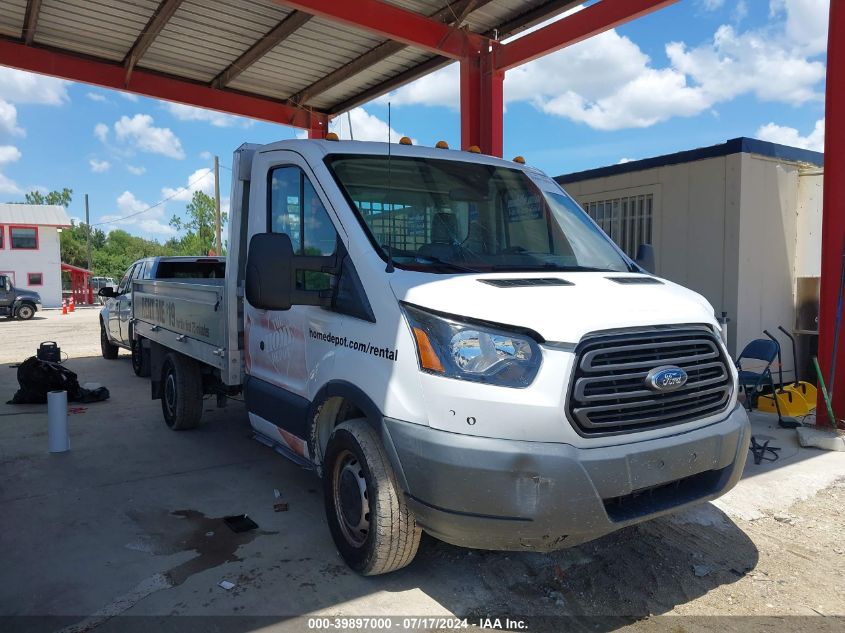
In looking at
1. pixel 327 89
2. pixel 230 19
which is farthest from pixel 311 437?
pixel 327 89

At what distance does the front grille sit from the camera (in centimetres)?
271

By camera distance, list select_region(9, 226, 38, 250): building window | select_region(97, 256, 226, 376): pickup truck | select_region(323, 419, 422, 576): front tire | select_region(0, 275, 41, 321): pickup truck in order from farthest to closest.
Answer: select_region(9, 226, 38, 250): building window
select_region(0, 275, 41, 321): pickup truck
select_region(97, 256, 226, 376): pickup truck
select_region(323, 419, 422, 576): front tire

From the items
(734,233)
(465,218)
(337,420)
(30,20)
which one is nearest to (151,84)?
(30,20)

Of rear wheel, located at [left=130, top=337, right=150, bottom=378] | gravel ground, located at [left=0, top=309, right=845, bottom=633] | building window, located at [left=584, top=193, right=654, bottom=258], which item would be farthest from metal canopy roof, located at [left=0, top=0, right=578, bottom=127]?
gravel ground, located at [left=0, top=309, right=845, bottom=633]

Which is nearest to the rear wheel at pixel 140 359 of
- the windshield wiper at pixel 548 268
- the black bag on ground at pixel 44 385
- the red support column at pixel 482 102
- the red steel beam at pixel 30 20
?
the black bag on ground at pixel 44 385

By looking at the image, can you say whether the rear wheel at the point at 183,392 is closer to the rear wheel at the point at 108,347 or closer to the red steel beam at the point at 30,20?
the red steel beam at the point at 30,20

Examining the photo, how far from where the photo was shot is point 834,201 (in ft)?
19.9

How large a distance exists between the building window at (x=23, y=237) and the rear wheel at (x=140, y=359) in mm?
32651

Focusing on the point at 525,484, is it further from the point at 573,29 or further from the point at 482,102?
the point at 482,102

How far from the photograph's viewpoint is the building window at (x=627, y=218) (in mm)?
8766

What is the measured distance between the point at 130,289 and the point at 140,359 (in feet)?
3.98

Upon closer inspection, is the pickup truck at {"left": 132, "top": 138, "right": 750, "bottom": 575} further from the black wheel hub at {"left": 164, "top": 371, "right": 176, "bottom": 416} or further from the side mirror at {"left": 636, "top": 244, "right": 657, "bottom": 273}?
the black wheel hub at {"left": 164, "top": 371, "right": 176, "bottom": 416}

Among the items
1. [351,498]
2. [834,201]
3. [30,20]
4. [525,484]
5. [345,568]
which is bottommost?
[345,568]

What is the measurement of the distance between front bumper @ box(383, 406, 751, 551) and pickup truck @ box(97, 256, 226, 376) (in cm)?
657
